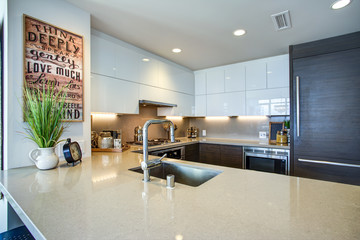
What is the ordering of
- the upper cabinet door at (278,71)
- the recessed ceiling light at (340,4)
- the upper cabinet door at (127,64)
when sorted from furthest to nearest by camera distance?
the upper cabinet door at (278,71)
the upper cabinet door at (127,64)
the recessed ceiling light at (340,4)

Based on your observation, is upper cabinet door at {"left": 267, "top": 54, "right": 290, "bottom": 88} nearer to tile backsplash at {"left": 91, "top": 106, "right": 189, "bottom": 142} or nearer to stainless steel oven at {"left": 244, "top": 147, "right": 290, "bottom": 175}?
stainless steel oven at {"left": 244, "top": 147, "right": 290, "bottom": 175}

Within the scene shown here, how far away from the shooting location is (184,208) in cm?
71

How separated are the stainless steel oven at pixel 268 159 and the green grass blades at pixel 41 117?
2475 millimetres

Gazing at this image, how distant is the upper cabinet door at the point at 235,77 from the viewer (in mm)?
3208

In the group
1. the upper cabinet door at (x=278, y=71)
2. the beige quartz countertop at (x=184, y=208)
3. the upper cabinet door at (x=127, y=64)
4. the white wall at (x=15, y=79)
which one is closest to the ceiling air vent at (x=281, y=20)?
the upper cabinet door at (x=278, y=71)

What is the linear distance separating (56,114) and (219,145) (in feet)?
7.72

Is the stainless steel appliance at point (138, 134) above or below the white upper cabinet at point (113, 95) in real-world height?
below

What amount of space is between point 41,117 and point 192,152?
2.20 meters

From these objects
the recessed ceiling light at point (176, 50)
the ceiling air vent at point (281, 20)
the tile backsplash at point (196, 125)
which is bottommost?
the tile backsplash at point (196, 125)

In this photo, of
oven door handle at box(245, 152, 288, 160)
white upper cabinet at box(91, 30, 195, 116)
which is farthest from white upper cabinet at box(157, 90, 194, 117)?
oven door handle at box(245, 152, 288, 160)

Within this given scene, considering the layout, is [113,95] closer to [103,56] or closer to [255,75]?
[103,56]

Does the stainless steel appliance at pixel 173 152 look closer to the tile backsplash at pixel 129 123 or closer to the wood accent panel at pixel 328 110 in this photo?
the tile backsplash at pixel 129 123

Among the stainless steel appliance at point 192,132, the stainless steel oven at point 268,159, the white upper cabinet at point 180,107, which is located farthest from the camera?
the stainless steel appliance at point 192,132

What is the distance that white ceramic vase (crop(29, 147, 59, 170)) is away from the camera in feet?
4.24
